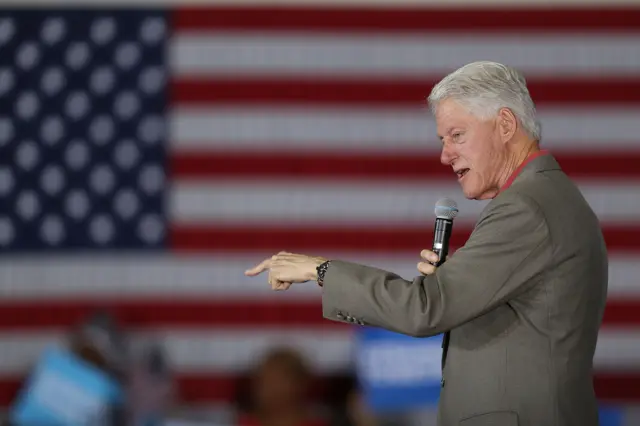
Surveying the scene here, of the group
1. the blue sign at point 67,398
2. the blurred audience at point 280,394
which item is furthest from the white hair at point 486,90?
the blue sign at point 67,398

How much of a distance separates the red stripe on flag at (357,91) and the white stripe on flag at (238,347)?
123cm

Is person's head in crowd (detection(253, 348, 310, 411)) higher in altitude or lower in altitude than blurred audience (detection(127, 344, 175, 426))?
higher

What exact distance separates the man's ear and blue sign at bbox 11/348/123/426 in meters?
3.12

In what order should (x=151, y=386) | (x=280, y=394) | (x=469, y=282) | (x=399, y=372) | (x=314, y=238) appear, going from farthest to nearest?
(x=314, y=238) → (x=151, y=386) → (x=399, y=372) → (x=280, y=394) → (x=469, y=282)

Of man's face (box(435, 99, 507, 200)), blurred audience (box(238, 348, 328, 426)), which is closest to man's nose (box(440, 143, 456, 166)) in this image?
man's face (box(435, 99, 507, 200))

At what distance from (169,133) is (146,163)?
0.20 m

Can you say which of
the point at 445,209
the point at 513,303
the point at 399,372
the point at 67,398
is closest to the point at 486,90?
the point at 445,209

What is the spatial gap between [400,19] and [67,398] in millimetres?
2619

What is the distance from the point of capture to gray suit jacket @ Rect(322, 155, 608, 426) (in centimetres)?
182

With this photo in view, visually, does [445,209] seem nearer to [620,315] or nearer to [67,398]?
[67,398]

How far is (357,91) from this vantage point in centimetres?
568

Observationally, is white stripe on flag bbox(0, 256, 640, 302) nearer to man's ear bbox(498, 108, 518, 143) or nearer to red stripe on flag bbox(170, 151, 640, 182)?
red stripe on flag bbox(170, 151, 640, 182)

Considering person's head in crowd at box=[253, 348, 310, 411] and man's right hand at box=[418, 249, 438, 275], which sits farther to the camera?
person's head in crowd at box=[253, 348, 310, 411]

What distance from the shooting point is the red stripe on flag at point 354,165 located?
5660 millimetres
